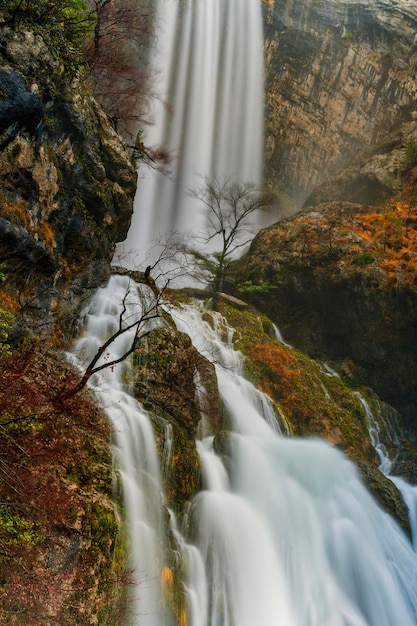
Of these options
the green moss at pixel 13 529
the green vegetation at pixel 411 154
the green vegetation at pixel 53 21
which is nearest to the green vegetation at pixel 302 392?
the green moss at pixel 13 529

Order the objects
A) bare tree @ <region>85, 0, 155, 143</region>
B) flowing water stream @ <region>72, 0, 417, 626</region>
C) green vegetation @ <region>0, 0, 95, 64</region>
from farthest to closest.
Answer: bare tree @ <region>85, 0, 155, 143</region> → green vegetation @ <region>0, 0, 95, 64</region> → flowing water stream @ <region>72, 0, 417, 626</region>

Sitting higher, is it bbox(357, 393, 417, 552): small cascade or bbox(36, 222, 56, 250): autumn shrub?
bbox(36, 222, 56, 250): autumn shrub

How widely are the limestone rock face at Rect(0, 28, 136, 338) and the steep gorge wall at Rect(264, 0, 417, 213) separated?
92.5ft

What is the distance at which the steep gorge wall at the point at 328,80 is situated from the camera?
37.4 metres

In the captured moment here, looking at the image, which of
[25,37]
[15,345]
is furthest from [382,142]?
[15,345]

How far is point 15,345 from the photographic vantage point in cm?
762

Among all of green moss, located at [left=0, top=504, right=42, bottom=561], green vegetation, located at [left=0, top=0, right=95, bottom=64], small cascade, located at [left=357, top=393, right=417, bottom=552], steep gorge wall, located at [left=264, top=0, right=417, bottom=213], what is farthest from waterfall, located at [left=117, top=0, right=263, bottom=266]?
green moss, located at [left=0, top=504, right=42, bottom=561]

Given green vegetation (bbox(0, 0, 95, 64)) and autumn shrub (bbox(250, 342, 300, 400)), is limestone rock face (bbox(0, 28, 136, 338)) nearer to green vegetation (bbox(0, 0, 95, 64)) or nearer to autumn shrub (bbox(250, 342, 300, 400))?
green vegetation (bbox(0, 0, 95, 64))

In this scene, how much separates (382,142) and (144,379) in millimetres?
29355

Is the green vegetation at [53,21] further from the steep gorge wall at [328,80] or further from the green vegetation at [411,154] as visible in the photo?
the steep gorge wall at [328,80]

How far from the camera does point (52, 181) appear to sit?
1007 centimetres

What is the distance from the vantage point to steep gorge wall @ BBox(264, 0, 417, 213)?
3738 cm

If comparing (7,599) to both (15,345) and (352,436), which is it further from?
(352,436)

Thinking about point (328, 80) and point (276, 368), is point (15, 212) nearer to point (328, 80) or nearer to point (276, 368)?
point (276, 368)
